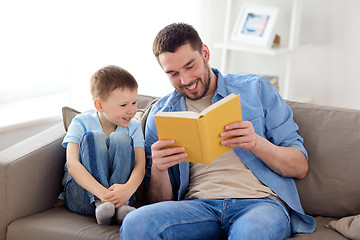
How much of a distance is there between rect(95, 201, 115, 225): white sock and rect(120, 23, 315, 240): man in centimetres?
17

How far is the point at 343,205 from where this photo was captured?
199 cm

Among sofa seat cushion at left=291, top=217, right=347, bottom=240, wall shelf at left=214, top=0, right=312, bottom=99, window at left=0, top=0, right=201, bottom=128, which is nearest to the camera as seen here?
sofa seat cushion at left=291, top=217, right=347, bottom=240

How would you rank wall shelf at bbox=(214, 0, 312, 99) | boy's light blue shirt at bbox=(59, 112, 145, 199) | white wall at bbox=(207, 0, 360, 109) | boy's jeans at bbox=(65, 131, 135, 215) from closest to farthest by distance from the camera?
boy's jeans at bbox=(65, 131, 135, 215), boy's light blue shirt at bbox=(59, 112, 145, 199), wall shelf at bbox=(214, 0, 312, 99), white wall at bbox=(207, 0, 360, 109)

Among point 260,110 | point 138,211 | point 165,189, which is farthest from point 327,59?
point 138,211

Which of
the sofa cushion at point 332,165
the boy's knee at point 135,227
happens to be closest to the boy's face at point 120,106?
the boy's knee at point 135,227

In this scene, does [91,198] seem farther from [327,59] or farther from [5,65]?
[327,59]

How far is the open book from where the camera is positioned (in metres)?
1.61

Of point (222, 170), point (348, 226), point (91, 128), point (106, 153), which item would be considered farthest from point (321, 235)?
point (91, 128)

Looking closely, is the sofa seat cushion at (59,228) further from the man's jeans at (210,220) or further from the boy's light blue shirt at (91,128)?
the boy's light blue shirt at (91,128)

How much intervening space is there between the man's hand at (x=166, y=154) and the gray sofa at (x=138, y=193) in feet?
0.99

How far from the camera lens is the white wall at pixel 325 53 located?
137 inches

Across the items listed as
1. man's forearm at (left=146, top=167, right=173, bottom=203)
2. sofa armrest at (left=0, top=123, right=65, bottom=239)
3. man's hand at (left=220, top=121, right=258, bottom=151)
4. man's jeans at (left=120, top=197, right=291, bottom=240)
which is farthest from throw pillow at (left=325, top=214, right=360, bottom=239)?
sofa armrest at (left=0, top=123, right=65, bottom=239)

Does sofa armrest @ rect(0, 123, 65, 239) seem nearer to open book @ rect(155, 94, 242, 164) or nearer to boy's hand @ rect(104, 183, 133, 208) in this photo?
boy's hand @ rect(104, 183, 133, 208)

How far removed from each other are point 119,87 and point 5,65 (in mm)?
1261
